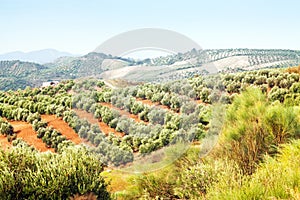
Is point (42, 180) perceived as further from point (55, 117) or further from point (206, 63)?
point (55, 117)

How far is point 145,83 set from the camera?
479 cm

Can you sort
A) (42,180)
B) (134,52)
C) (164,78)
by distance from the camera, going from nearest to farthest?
(134,52), (164,78), (42,180)

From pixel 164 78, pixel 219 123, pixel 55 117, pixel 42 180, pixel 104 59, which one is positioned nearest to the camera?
pixel 104 59

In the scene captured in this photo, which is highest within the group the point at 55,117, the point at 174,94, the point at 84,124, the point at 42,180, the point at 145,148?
the point at 174,94

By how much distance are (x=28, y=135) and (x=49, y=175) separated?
15.2 metres

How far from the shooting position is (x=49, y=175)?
5266 mm

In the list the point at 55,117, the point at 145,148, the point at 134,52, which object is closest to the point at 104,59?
the point at 134,52

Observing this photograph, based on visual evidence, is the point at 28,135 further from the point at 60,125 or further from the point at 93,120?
the point at 93,120

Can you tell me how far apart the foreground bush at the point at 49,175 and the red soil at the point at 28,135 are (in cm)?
1181

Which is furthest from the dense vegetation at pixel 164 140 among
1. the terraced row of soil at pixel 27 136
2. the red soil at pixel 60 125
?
the terraced row of soil at pixel 27 136

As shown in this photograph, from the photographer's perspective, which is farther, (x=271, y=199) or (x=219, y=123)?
(x=219, y=123)

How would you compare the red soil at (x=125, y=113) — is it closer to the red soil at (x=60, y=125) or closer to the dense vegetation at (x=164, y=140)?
the dense vegetation at (x=164, y=140)

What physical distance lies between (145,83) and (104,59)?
790mm

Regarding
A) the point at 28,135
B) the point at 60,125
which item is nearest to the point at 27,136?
the point at 28,135
